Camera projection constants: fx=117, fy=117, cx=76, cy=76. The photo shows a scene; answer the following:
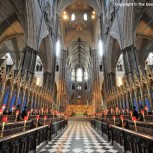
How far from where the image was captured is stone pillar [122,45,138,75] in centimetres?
980

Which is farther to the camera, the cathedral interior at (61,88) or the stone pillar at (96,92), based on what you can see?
the stone pillar at (96,92)

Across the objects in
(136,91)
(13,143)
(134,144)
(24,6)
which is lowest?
(134,144)

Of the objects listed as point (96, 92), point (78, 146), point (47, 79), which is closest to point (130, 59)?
point (78, 146)

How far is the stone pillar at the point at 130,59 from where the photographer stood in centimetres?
980

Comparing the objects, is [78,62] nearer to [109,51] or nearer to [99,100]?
[99,100]

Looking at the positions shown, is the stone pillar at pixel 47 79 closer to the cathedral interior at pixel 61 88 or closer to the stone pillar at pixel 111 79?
the cathedral interior at pixel 61 88

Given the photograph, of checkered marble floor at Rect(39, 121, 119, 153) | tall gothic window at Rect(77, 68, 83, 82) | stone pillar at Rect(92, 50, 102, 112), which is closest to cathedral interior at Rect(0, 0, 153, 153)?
checkered marble floor at Rect(39, 121, 119, 153)

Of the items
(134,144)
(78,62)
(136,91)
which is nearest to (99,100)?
(136,91)

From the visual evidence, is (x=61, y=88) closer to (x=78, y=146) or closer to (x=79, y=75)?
(x=78, y=146)

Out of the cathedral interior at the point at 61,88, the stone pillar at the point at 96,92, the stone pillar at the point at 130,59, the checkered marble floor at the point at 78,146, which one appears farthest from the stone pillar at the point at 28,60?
the stone pillar at the point at 96,92

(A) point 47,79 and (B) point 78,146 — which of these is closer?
(B) point 78,146

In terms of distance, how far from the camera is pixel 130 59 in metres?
10.2

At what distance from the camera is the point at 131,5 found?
9.98 meters

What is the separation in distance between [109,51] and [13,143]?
16.1 metres
